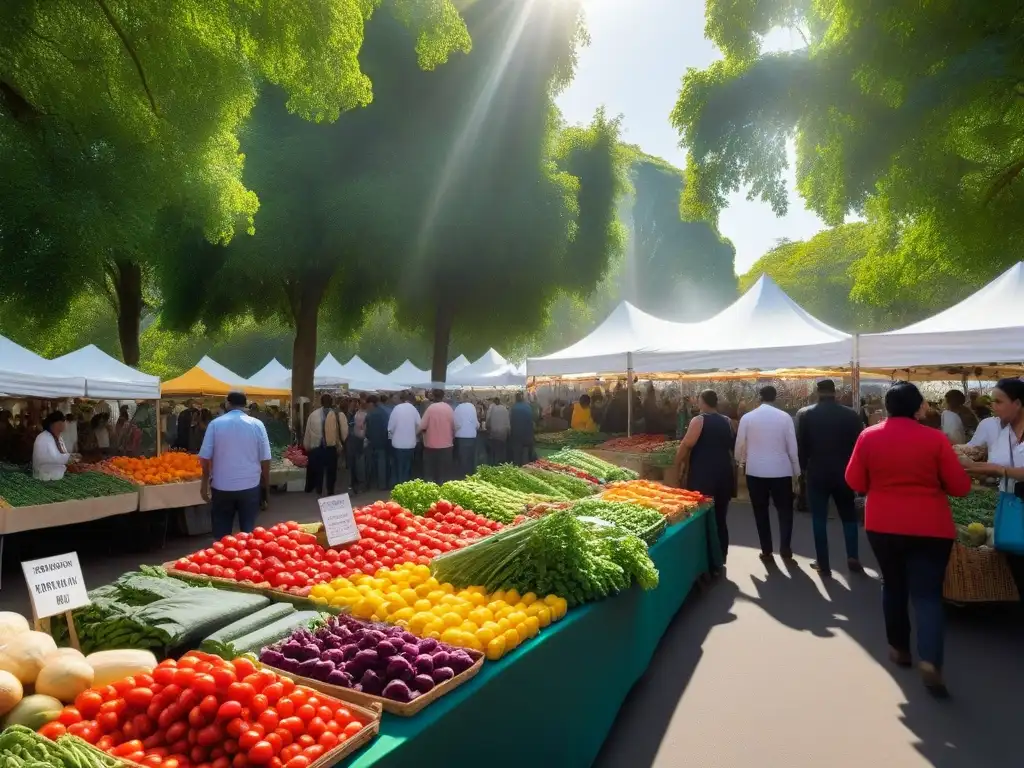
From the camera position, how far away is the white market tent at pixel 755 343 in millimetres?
10523

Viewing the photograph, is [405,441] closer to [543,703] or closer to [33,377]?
[33,377]

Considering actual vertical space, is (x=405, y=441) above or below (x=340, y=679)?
below

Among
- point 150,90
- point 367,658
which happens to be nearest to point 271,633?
point 367,658

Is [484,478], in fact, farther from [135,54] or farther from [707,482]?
[135,54]

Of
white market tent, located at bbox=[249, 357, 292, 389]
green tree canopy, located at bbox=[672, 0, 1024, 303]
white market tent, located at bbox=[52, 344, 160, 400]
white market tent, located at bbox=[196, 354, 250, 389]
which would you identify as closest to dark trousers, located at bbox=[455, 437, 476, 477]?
white market tent, located at bbox=[52, 344, 160, 400]

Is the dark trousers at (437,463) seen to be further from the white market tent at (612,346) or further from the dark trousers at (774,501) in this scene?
the dark trousers at (774,501)

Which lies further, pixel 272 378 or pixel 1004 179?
pixel 272 378

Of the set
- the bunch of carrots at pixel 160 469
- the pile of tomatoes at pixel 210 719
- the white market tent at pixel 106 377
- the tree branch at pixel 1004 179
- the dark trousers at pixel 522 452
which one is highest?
the tree branch at pixel 1004 179

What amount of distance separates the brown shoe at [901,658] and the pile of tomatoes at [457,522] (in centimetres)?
290

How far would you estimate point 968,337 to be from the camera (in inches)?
316

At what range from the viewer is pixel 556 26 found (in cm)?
1953

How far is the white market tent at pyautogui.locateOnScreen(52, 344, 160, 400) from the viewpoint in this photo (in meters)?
10.3

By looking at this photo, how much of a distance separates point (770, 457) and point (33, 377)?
30.0 ft

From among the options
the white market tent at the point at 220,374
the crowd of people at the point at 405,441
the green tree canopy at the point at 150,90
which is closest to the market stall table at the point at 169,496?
the crowd of people at the point at 405,441
